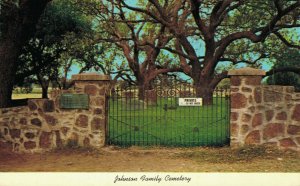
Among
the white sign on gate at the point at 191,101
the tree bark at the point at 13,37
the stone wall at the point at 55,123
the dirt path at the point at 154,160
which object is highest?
the tree bark at the point at 13,37

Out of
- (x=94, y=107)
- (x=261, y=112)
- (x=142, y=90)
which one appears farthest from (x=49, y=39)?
(x=261, y=112)

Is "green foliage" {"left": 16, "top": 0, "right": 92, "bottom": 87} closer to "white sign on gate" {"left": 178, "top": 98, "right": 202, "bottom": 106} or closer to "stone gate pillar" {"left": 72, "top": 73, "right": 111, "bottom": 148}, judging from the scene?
"stone gate pillar" {"left": 72, "top": 73, "right": 111, "bottom": 148}

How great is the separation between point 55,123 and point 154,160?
2.84m

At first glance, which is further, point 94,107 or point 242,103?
point 94,107

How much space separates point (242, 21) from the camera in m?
28.1

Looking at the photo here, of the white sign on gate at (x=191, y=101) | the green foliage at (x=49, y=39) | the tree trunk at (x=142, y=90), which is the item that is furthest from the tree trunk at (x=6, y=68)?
the green foliage at (x=49, y=39)

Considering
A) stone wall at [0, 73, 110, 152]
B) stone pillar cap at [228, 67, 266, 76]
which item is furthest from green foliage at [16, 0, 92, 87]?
stone pillar cap at [228, 67, 266, 76]

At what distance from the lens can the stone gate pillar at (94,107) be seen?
453 inches

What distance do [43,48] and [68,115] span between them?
1117cm

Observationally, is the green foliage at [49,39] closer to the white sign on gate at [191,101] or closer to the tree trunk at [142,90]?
the tree trunk at [142,90]

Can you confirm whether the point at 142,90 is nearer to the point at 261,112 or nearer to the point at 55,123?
the point at 55,123

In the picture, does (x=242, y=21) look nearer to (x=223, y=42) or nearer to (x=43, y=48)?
(x=223, y=42)

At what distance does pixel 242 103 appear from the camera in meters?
11.3

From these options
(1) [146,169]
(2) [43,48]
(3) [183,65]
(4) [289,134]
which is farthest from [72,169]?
(3) [183,65]
